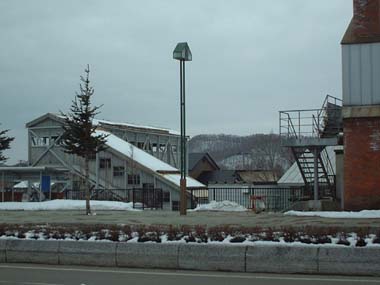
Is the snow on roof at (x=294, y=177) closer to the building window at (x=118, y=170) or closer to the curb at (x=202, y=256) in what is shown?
the building window at (x=118, y=170)

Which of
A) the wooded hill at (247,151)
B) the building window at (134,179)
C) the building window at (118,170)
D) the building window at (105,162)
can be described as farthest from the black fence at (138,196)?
the wooded hill at (247,151)

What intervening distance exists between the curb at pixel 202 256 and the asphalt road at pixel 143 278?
331 millimetres

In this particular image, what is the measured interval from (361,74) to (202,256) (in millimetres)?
13473

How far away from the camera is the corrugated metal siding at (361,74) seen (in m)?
23.3

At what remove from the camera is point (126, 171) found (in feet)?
195

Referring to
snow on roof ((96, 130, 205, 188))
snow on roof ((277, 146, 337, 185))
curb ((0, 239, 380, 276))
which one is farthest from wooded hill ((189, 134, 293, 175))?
curb ((0, 239, 380, 276))

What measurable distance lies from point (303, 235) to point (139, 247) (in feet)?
12.4

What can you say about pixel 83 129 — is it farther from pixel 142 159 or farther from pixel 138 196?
pixel 142 159

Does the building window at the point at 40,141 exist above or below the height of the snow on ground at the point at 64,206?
above

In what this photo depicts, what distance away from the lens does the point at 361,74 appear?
77.2 ft

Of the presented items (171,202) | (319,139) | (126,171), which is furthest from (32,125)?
(319,139)

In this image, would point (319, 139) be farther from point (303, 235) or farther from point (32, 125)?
point (32, 125)

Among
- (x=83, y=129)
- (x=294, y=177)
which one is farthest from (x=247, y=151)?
(x=83, y=129)

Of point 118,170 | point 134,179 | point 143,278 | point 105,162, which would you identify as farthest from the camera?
point 105,162
